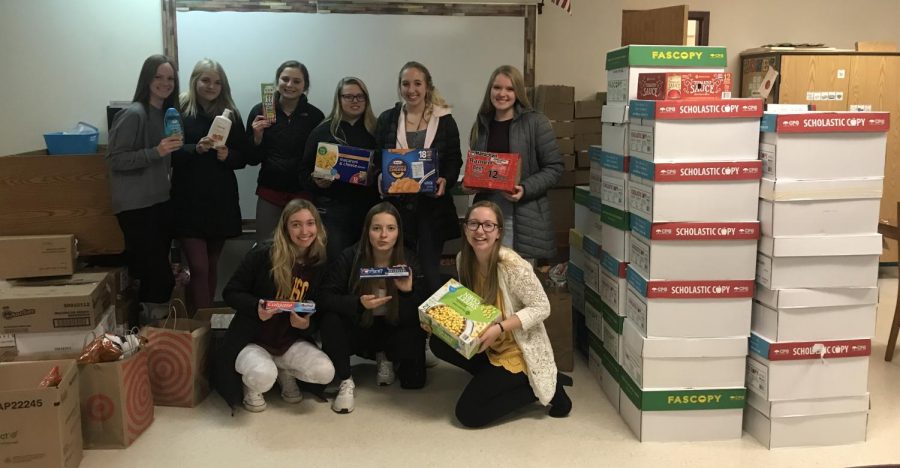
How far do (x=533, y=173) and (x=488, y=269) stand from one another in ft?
2.37

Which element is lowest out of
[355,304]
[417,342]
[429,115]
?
[417,342]

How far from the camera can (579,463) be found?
8.48 ft

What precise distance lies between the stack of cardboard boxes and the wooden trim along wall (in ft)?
7.04

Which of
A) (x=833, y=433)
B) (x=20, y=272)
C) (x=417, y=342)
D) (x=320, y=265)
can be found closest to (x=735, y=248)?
(x=833, y=433)

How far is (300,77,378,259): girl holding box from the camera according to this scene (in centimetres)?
350

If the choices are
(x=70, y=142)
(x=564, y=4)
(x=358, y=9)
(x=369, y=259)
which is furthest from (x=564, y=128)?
(x=70, y=142)

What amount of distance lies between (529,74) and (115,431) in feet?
9.97

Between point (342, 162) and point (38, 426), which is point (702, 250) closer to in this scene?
point (342, 162)

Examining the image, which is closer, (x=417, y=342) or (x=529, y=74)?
(x=417, y=342)

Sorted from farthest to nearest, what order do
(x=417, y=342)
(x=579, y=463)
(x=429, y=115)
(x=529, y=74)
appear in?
(x=529, y=74)
(x=429, y=115)
(x=417, y=342)
(x=579, y=463)

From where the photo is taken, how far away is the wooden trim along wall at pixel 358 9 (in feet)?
13.4

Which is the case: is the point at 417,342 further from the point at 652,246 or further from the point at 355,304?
the point at 652,246

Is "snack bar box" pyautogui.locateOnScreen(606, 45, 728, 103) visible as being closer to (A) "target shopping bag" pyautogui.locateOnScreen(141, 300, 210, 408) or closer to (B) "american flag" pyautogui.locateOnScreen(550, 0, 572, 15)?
(B) "american flag" pyautogui.locateOnScreen(550, 0, 572, 15)

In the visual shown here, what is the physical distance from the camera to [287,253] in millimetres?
3020
